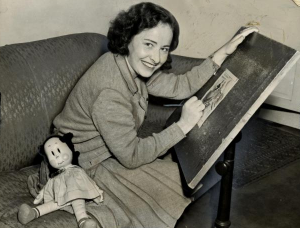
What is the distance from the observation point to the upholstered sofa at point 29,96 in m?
2.38

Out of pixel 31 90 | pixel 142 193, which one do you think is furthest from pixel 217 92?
pixel 31 90

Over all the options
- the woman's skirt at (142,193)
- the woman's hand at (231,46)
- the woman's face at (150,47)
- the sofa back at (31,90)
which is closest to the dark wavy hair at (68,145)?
the woman's skirt at (142,193)

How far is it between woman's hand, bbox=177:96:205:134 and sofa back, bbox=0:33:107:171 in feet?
2.31

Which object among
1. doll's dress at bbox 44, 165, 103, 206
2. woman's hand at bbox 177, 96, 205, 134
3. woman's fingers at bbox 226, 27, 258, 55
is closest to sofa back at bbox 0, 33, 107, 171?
doll's dress at bbox 44, 165, 103, 206

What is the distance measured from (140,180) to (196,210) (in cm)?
67

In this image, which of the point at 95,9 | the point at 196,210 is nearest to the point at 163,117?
the point at 196,210

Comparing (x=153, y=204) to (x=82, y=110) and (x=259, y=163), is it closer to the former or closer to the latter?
(x=82, y=110)

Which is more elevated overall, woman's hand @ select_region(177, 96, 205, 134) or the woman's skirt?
woman's hand @ select_region(177, 96, 205, 134)

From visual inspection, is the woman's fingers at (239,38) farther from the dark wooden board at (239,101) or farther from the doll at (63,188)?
the doll at (63,188)

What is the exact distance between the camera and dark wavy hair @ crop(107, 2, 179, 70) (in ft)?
7.23

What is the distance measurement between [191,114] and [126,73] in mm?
A: 332

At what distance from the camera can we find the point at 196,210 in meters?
2.83

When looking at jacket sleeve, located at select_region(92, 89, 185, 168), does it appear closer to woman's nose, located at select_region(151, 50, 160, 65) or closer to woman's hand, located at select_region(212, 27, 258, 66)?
woman's nose, located at select_region(151, 50, 160, 65)

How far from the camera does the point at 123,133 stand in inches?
83.9
